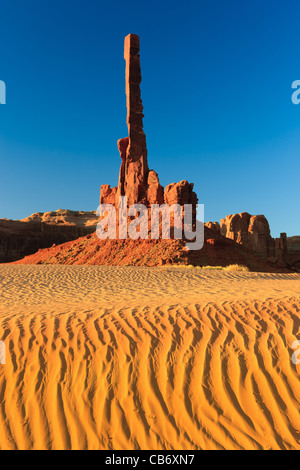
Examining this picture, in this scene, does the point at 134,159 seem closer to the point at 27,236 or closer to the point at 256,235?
the point at 256,235

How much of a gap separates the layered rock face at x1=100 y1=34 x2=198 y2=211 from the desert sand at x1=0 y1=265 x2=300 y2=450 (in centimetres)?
2377

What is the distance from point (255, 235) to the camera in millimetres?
45875

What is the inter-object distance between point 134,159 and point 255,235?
21685mm

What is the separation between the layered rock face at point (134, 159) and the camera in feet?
105

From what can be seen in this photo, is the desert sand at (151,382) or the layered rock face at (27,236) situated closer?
the desert sand at (151,382)

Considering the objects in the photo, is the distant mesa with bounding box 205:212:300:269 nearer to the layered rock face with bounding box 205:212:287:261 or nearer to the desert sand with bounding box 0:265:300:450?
the layered rock face with bounding box 205:212:287:261

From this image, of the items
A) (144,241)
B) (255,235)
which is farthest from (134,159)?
(255,235)

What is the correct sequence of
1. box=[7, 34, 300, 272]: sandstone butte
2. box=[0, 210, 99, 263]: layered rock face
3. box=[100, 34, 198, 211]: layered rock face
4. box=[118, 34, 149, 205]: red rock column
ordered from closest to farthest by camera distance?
box=[7, 34, 300, 272]: sandstone butte → box=[100, 34, 198, 211]: layered rock face → box=[118, 34, 149, 205]: red rock column → box=[0, 210, 99, 263]: layered rock face

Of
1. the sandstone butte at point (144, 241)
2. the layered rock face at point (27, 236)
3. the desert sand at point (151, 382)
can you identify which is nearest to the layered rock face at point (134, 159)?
the sandstone butte at point (144, 241)

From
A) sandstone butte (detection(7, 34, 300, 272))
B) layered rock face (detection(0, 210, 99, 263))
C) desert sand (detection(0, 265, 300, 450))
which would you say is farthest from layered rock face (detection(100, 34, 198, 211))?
desert sand (detection(0, 265, 300, 450))

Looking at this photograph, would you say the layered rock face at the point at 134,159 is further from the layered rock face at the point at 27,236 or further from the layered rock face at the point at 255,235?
the layered rock face at the point at 27,236

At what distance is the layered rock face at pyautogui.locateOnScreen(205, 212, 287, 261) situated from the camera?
4534 cm

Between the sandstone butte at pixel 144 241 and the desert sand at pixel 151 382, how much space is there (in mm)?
17796

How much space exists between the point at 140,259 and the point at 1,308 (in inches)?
700
